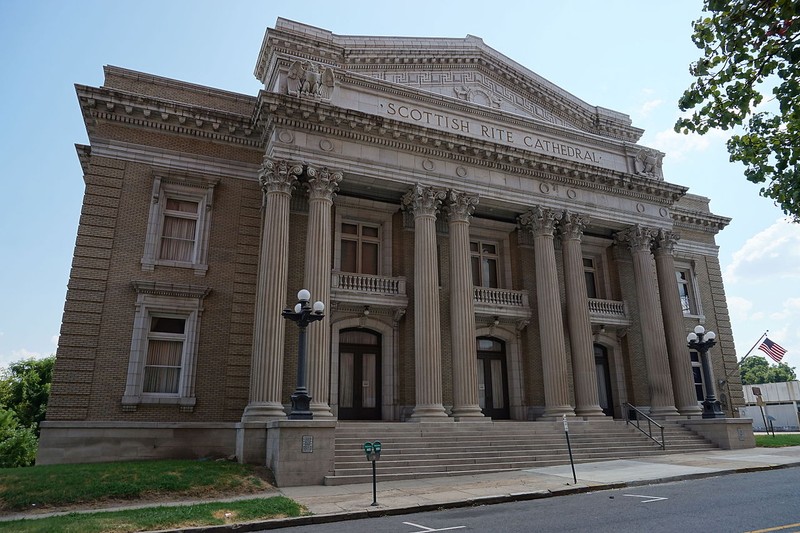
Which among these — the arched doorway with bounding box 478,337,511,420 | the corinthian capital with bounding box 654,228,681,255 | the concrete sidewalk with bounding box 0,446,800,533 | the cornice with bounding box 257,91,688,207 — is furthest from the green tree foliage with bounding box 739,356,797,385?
the concrete sidewalk with bounding box 0,446,800,533

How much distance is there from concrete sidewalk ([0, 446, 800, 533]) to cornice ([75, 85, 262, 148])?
43.9 ft

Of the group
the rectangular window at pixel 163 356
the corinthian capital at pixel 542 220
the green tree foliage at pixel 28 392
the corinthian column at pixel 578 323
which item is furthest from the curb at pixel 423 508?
the green tree foliage at pixel 28 392

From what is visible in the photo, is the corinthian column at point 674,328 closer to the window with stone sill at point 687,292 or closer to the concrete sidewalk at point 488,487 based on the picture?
Answer: the window with stone sill at point 687,292

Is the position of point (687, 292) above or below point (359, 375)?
above

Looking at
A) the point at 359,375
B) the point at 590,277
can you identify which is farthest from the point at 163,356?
the point at 590,277

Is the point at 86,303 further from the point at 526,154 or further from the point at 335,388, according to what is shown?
the point at 526,154

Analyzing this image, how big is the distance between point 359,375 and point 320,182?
789 centimetres

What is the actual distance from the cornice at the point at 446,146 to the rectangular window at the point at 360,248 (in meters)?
4.09

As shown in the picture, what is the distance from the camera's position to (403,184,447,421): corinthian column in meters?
19.0

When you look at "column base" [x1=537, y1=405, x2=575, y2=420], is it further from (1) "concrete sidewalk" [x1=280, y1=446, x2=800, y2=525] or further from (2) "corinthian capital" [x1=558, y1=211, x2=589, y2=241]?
(2) "corinthian capital" [x1=558, y1=211, x2=589, y2=241]

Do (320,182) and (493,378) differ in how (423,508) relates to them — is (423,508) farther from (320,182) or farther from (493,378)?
(493,378)

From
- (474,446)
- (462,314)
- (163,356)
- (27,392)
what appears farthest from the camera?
(27,392)

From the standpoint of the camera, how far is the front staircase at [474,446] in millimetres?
15141

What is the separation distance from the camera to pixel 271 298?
58.5ft
